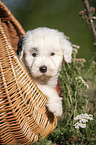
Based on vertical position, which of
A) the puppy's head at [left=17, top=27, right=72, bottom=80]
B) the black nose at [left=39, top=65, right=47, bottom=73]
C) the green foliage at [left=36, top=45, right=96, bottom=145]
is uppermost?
the puppy's head at [left=17, top=27, right=72, bottom=80]

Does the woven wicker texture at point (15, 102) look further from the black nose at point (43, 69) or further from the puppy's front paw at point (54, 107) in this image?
the black nose at point (43, 69)

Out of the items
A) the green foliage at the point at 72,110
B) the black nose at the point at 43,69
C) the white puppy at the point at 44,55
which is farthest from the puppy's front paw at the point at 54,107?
the black nose at the point at 43,69

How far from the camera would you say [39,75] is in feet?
8.62

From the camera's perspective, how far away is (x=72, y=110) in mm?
2902

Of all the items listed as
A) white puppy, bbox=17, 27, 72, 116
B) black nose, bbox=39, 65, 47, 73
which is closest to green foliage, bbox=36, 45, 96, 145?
white puppy, bbox=17, 27, 72, 116

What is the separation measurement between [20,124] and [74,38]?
7.16 m

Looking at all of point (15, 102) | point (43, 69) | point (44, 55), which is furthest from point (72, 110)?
point (15, 102)

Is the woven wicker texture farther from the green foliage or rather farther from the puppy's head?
the puppy's head

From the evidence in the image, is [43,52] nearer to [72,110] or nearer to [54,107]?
[54,107]

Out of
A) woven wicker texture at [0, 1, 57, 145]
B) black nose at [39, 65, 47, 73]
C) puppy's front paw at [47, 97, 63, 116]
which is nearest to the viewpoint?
woven wicker texture at [0, 1, 57, 145]

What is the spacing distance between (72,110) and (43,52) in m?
1.01

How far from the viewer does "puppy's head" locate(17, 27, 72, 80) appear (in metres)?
2.65

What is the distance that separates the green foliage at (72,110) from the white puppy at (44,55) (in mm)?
348

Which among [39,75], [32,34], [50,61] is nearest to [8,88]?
[39,75]
